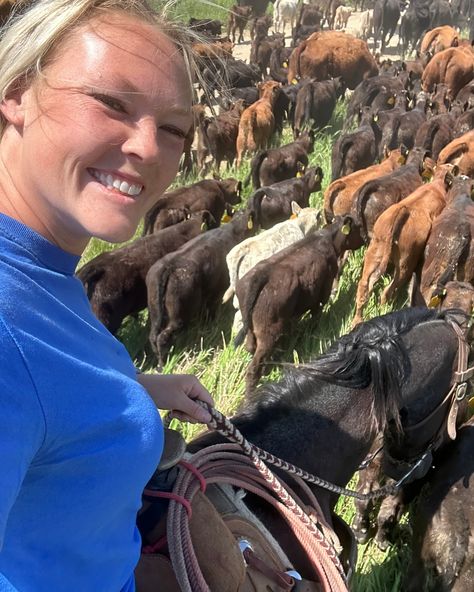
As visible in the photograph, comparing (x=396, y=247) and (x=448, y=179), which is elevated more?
(x=448, y=179)

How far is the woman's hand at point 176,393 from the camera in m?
1.88

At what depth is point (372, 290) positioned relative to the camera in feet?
22.4

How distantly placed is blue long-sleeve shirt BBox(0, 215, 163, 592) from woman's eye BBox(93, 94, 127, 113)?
0.91 ft

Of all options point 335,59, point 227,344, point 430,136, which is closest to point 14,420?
point 227,344

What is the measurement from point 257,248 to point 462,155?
13.6ft

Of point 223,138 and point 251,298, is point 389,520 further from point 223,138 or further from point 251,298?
point 223,138

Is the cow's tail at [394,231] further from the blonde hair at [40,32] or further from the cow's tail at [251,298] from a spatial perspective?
the blonde hair at [40,32]

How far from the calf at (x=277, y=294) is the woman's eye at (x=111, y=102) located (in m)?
4.57

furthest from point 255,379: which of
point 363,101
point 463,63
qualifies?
point 463,63

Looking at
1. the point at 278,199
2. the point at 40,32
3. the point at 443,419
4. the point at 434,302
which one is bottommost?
the point at 278,199

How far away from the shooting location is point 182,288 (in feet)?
20.9

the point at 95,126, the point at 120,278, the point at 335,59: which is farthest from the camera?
the point at 335,59

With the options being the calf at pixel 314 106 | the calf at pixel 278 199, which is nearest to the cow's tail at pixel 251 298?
the calf at pixel 278 199

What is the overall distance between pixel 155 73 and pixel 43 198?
322 millimetres
